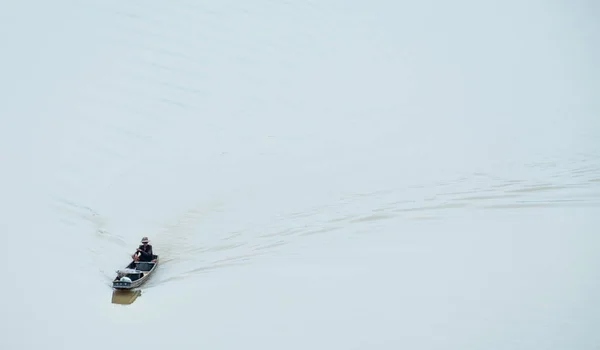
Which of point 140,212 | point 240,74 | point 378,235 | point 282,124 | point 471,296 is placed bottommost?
point 471,296

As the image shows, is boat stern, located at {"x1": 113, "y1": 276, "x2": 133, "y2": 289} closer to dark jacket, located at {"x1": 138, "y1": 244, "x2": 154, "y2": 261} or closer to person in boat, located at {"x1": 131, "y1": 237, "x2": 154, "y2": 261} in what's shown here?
person in boat, located at {"x1": 131, "y1": 237, "x2": 154, "y2": 261}

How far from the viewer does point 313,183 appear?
16.1 m

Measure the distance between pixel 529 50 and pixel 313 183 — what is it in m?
12.8

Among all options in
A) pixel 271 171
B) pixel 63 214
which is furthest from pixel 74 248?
pixel 271 171

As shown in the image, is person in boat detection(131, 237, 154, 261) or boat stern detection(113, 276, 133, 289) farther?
person in boat detection(131, 237, 154, 261)

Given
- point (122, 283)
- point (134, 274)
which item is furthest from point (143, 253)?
point (122, 283)

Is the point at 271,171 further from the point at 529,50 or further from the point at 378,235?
the point at 529,50

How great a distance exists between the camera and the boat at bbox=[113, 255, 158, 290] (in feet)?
38.0

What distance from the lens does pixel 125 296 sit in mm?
11531

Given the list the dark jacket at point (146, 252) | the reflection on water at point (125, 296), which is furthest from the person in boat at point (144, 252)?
the reflection on water at point (125, 296)

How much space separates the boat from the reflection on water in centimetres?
9

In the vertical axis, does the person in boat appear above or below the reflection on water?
above

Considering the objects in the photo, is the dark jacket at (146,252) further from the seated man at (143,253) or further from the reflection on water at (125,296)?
the reflection on water at (125,296)

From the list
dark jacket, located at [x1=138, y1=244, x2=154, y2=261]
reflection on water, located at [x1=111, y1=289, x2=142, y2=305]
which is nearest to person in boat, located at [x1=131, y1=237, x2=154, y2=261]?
dark jacket, located at [x1=138, y1=244, x2=154, y2=261]
